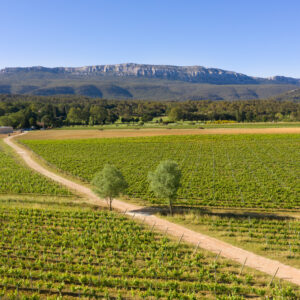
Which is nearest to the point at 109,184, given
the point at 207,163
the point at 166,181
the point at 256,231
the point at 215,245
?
the point at 166,181

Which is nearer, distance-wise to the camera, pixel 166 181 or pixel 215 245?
pixel 215 245

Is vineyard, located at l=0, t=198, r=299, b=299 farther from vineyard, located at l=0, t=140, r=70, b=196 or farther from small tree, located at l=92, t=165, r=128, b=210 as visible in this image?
vineyard, located at l=0, t=140, r=70, b=196

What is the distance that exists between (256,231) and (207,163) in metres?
36.9

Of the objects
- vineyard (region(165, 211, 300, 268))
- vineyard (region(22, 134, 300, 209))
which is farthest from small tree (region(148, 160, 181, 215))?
vineyard (region(22, 134, 300, 209))

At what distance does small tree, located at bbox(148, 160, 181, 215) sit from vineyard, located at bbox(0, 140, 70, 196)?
16.4m

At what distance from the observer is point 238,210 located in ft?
127

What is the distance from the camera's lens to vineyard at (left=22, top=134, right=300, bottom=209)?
44.1 m

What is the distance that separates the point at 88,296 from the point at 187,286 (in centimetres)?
712

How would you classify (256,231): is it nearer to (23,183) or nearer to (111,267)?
(111,267)

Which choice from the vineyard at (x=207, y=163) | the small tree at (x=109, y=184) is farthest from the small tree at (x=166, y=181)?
the vineyard at (x=207, y=163)

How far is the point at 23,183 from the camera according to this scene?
51.6 m

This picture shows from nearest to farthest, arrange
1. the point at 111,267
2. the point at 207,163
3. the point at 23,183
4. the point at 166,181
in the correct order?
the point at 111,267 < the point at 166,181 < the point at 23,183 < the point at 207,163

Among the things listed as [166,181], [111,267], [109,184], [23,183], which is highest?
[166,181]

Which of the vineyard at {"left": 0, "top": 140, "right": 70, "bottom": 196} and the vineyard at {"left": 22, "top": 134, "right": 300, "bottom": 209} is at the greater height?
the vineyard at {"left": 22, "top": 134, "right": 300, "bottom": 209}
